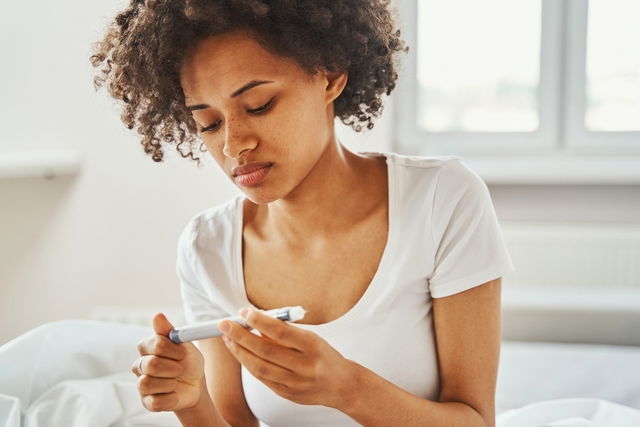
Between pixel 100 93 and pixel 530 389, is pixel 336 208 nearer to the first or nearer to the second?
pixel 530 389

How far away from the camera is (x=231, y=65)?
0.89m

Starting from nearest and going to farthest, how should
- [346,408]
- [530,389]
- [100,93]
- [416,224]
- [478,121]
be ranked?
[346,408] < [416,224] < [530,389] < [100,93] < [478,121]

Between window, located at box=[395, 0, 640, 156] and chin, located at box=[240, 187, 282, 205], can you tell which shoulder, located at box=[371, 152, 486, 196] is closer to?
chin, located at box=[240, 187, 282, 205]

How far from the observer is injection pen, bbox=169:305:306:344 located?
707 millimetres

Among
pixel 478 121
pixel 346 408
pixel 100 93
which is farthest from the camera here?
pixel 478 121

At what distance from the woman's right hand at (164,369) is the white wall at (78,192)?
126 cm

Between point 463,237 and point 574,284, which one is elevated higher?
point 463,237

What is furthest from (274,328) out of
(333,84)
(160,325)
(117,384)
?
(117,384)

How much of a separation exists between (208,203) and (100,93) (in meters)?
0.42

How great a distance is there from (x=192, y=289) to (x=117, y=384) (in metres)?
0.19

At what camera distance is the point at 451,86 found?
7.56 feet

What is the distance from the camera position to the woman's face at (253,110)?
2.91 feet

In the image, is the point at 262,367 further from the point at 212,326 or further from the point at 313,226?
the point at 313,226

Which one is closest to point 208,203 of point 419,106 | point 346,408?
point 419,106
